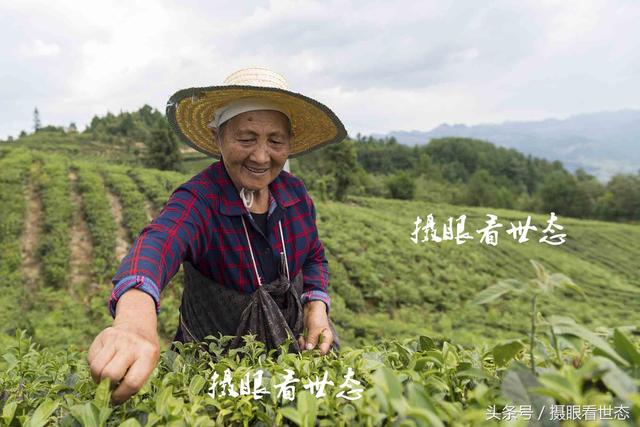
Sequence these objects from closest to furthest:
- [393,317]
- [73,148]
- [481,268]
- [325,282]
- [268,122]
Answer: [268,122] → [325,282] → [393,317] → [481,268] → [73,148]

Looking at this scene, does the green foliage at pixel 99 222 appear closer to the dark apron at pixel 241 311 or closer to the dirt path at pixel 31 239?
the dirt path at pixel 31 239

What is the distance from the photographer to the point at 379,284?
8.77m

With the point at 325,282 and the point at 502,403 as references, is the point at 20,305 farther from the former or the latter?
the point at 502,403

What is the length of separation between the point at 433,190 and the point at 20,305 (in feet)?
126

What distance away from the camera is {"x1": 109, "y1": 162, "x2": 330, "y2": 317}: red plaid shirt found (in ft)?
4.03

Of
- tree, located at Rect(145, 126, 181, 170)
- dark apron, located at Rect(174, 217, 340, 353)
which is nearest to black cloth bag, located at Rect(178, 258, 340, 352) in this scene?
dark apron, located at Rect(174, 217, 340, 353)

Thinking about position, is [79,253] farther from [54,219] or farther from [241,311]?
[241,311]

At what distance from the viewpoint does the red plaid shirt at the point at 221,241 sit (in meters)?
1.23

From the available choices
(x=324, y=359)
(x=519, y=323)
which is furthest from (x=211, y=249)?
(x=519, y=323)

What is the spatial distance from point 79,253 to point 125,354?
26.4 feet

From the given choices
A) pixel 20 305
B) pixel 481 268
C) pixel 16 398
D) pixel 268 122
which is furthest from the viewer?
pixel 481 268

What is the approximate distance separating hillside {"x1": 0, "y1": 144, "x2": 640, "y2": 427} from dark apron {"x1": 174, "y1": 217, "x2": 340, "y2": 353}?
0.38ft

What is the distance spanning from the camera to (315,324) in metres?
1.84

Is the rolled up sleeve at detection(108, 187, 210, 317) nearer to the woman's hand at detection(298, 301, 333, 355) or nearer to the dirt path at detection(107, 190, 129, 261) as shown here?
the woman's hand at detection(298, 301, 333, 355)
